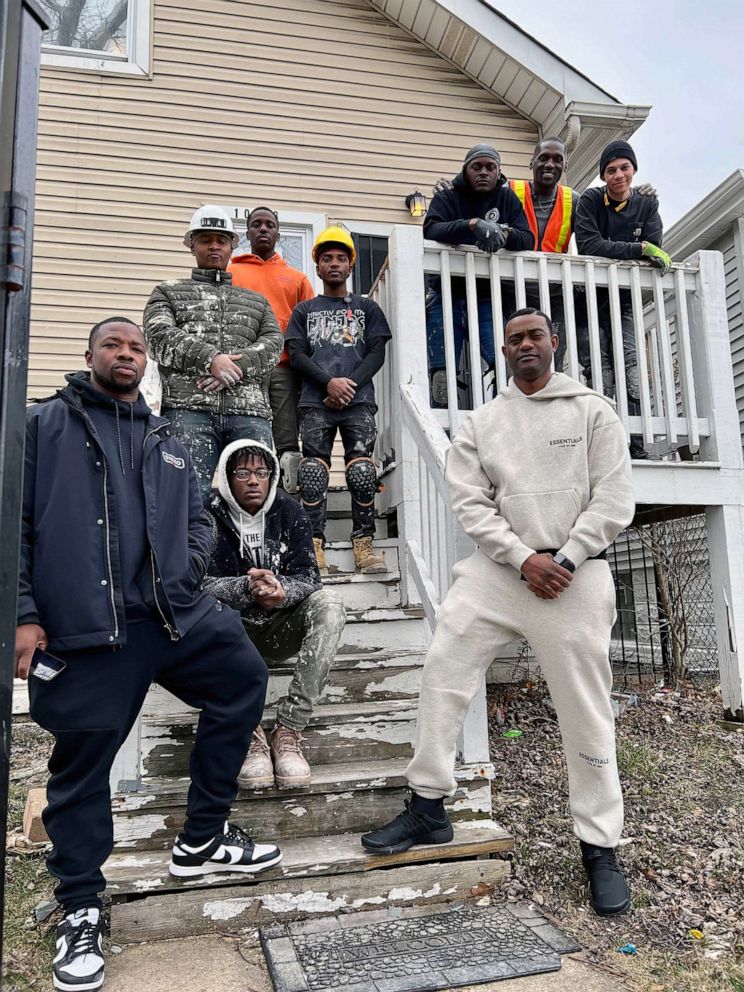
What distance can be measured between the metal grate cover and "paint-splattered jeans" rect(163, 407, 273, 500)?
6.06 feet

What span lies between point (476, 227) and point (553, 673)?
8.52 feet

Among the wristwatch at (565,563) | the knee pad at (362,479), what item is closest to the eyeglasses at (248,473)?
the knee pad at (362,479)

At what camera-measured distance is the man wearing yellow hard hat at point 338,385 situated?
3.94 meters

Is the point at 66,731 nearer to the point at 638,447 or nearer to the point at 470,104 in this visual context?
the point at 638,447

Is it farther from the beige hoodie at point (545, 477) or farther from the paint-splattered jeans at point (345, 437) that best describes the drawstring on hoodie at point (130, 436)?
the paint-splattered jeans at point (345, 437)

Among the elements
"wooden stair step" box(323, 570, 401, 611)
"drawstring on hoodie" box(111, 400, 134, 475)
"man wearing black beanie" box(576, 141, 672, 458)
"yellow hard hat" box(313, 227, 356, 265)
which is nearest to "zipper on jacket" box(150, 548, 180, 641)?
"drawstring on hoodie" box(111, 400, 134, 475)

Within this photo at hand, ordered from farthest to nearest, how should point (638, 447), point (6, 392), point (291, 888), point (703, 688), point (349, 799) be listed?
point (703, 688) < point (638, 447) < point (349, 799) < point (291, 888) < point (6, 392)

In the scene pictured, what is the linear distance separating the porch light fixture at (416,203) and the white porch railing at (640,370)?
265cm

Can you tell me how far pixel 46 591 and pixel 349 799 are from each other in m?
1.32

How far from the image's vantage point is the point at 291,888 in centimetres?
250

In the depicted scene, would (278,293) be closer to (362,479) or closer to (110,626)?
(362,479)

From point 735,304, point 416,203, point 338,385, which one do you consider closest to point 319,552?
point 338,385

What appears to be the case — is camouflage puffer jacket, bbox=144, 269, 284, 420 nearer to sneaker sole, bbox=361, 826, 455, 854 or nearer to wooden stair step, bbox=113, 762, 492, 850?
wooden stair step, bbox=113, 762, 492, 850

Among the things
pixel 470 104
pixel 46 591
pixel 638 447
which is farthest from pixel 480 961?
pixel 470 104
